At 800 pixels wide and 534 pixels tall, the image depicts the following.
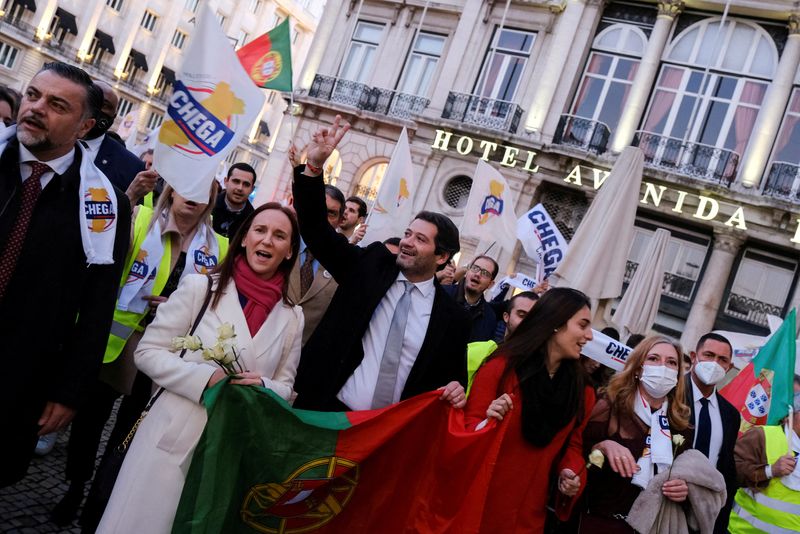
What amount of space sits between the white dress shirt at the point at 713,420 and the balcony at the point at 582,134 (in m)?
15.0

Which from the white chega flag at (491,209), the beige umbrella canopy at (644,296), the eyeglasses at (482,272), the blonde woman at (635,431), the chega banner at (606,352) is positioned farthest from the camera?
the beige umbrella canopy at (644,296)

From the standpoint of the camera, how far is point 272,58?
8.73 m

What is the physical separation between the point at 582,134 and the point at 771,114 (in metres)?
5.00

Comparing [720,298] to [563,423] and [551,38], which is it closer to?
[551,38]

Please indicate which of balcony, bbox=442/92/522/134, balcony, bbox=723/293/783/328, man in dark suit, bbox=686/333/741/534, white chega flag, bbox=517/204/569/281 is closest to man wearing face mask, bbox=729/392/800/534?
man in dark suit, bbox=686/333/741/534

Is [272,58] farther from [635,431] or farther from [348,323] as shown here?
[635,431]

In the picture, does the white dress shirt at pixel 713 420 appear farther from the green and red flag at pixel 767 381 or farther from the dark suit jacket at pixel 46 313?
the dark suit jacket at pixel 46 313

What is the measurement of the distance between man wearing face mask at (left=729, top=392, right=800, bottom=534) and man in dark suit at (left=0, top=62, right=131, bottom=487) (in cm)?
524

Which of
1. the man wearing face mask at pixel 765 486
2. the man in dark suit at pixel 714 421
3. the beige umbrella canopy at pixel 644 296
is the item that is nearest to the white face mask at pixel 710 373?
the man in dark suit at pixel 714 421

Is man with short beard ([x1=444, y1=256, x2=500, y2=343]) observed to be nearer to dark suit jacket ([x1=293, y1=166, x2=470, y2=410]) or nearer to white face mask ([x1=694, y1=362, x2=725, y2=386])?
white face mask ([x1=694, y1=362, x2=725, y2=386])

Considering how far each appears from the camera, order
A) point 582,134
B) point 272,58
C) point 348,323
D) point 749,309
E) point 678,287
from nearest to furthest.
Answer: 1. point 348,323
2. point 272,58
3. point 749,309
4. point 678,287
5. point 582,134

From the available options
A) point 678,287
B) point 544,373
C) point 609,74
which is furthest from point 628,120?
point 544,373

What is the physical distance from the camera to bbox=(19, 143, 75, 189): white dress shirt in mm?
2613

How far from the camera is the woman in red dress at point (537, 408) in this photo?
11.5 feet
